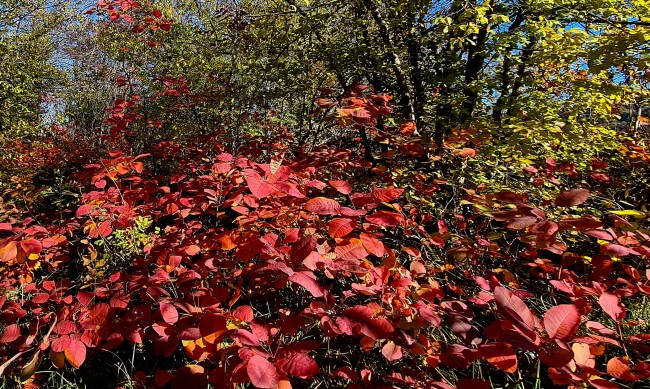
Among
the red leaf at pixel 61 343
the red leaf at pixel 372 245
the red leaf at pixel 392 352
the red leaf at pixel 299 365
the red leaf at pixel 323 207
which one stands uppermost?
the red leaf at pixel 323 207

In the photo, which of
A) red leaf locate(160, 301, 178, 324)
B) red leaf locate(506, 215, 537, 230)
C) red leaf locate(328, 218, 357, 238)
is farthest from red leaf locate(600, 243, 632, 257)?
red leaf locate(160, 301, 178, 324)

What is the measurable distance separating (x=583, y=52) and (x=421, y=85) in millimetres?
1592

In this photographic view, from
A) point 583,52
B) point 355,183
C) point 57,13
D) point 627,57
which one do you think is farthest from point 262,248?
point 57,13

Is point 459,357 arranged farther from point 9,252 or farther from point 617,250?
point 9,252

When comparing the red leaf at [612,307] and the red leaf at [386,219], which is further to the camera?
the red leaf at [386,219]

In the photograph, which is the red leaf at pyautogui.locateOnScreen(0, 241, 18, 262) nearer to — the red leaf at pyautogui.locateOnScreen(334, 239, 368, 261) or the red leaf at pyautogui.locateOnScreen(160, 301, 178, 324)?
the red leaf at pyautogui.locateOnScreen(160, 301, 178, 324)

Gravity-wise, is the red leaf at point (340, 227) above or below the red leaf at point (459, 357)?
above

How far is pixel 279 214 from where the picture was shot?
1.82 m

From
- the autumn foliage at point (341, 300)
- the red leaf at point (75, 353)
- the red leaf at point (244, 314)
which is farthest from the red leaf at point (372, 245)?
the red leaf at point (75, 353)

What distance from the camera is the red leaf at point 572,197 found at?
1185 millimetres

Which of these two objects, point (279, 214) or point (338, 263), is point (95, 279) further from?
point (338, 263)

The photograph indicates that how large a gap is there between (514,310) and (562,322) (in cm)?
14

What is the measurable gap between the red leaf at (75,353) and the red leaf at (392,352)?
1229mm

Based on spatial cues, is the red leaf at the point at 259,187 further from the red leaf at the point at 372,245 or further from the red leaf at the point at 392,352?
the red leaf at the point at 392,352
